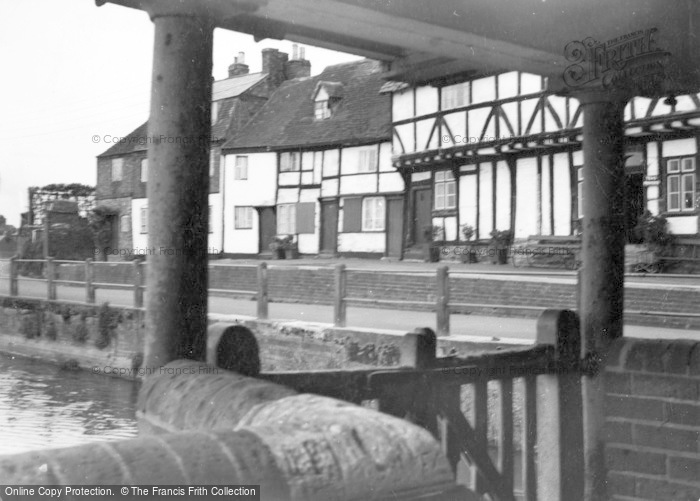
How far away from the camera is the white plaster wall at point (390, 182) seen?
2431 cm

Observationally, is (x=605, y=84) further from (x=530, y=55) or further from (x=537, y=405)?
(x=537, y=405)

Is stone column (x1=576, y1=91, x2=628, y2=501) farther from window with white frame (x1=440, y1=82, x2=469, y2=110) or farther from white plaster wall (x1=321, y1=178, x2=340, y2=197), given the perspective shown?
white plaster wall (x1=321, y1=178, x2=340, y2=197)

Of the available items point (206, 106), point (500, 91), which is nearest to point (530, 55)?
point (206, 106)

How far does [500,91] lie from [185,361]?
17979mm

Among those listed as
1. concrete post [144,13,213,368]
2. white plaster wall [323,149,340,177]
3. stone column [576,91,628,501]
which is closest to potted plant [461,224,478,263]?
white plaster wall [323,149,340,177]

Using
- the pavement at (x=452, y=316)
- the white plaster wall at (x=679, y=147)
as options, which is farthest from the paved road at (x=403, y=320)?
the white plaster wall at (x=679, y=147)

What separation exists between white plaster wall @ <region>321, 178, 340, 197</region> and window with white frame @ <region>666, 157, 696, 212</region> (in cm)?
1174

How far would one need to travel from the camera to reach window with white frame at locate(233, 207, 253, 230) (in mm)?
28812

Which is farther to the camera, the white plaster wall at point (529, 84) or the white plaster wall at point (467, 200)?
the white plaster wall at point (467, 200)

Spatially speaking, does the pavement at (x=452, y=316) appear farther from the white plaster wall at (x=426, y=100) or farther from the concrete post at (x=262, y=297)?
the white plaster wall at (x=426, y=100)

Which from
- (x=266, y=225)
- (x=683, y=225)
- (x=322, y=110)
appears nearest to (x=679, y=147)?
(x=683, y=225)

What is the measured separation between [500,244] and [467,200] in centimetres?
192

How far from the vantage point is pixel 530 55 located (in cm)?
389

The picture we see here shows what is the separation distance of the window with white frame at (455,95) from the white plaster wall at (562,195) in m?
2.92
